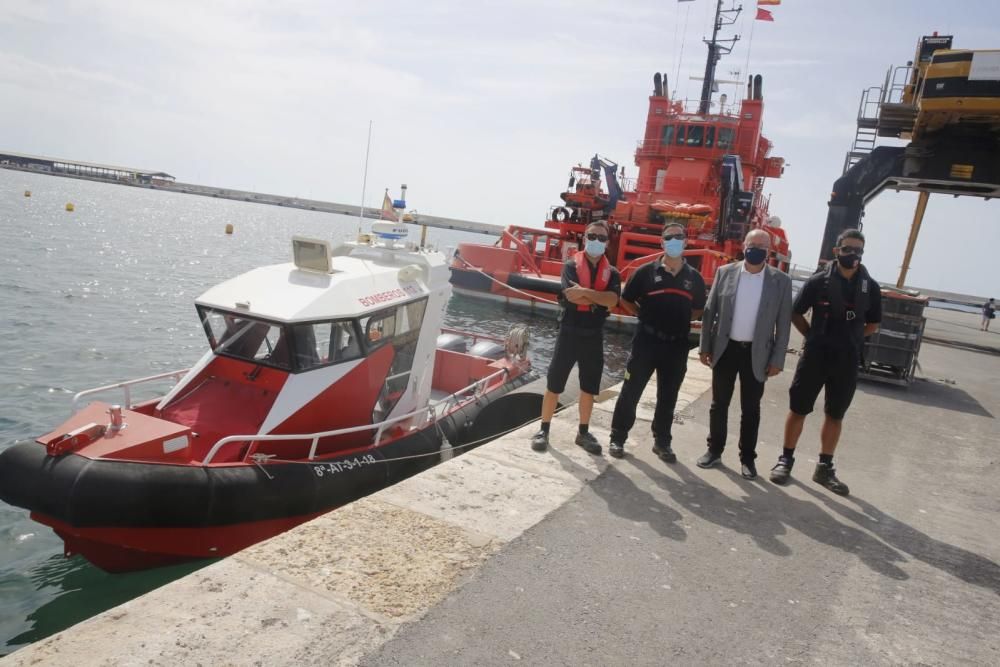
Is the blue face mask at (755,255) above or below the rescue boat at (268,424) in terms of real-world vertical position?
above

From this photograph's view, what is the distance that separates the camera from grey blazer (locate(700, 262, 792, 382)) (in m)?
5.07

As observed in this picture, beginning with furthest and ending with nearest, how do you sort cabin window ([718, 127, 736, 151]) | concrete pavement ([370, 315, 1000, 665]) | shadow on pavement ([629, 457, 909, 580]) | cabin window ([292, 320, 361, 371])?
→ 1. cabin window ([718, 127, 736, 151])
2. cabin window ([292, 320, 361, 371])
3. shadow on pavement ([629, 457, 909, 580])
4. concrete pavement ([370, 315, 1000, 665])

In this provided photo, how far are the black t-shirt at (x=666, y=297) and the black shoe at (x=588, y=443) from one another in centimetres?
105

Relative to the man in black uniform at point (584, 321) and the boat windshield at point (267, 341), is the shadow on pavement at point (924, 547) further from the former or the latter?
the boat windshield at point (267, 341)

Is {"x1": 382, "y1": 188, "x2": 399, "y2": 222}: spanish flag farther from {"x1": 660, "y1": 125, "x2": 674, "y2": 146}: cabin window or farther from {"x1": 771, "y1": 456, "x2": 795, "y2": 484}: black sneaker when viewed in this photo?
{"x1": 660, "y1": 125, "x2": 674, "y2": 146}: cabin window

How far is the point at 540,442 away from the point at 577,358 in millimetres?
789

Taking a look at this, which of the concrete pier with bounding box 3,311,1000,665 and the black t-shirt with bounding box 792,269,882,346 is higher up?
the black t-shirt with bounding box 792,269,882,346

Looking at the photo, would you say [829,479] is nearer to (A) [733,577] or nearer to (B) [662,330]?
(B) [662,330]

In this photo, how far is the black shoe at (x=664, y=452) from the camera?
5289 mm

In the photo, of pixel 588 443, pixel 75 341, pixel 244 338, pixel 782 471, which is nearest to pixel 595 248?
pixel 588 443

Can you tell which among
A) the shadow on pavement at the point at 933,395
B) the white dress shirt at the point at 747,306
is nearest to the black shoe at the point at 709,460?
the white dress shirt at the point at 747,306

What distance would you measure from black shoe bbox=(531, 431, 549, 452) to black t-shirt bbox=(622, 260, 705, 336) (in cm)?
126

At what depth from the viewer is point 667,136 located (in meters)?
27.0

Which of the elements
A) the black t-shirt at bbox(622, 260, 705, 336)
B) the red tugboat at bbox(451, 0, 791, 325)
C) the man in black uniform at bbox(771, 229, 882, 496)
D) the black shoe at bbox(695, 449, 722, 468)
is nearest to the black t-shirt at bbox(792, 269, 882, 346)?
the man in black uniform at bbox(771, 229, 882, 496)
